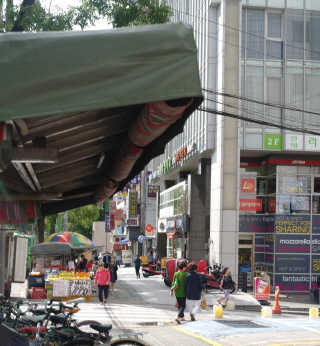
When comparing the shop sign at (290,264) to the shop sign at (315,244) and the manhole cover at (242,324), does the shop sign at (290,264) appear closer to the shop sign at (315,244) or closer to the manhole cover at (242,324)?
the shop sign at (315,244)

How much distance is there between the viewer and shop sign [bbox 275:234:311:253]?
33.2m

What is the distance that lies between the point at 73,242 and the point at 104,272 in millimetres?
11020

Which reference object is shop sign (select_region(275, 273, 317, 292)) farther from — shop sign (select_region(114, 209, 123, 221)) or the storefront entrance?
shop sign (select_region(114, 209, 123, 221))

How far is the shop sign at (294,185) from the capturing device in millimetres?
33438

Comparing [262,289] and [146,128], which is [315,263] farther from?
[146,128]

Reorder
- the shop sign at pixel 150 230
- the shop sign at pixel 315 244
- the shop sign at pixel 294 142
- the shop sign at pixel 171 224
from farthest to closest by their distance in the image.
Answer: the shop sign at pixel 150 230 < the shop sign at pixel 171 224 < the shop sign at pixel 315 244 < the shop sign at pixel 294 142

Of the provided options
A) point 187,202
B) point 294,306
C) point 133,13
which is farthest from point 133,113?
point 187,202

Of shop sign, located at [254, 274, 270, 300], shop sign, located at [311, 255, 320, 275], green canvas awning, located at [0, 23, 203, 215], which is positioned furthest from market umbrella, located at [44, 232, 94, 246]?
green canvas awning, located at [0, 23, 203, 215]

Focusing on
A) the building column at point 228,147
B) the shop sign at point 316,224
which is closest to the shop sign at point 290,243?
the shop sign at point 316,224

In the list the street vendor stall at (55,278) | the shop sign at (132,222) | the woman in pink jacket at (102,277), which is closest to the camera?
the woman in pink jacket at (102,277)

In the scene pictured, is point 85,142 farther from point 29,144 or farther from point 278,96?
point 278,96

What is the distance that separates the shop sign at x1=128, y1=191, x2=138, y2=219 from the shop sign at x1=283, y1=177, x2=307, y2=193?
4077cm

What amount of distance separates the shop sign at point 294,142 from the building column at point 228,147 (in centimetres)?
262

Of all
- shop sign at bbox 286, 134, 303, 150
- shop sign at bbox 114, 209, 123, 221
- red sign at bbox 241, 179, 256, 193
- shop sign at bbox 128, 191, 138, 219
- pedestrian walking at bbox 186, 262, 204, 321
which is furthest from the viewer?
shop sign at bbox 114, 209, 123, 221
